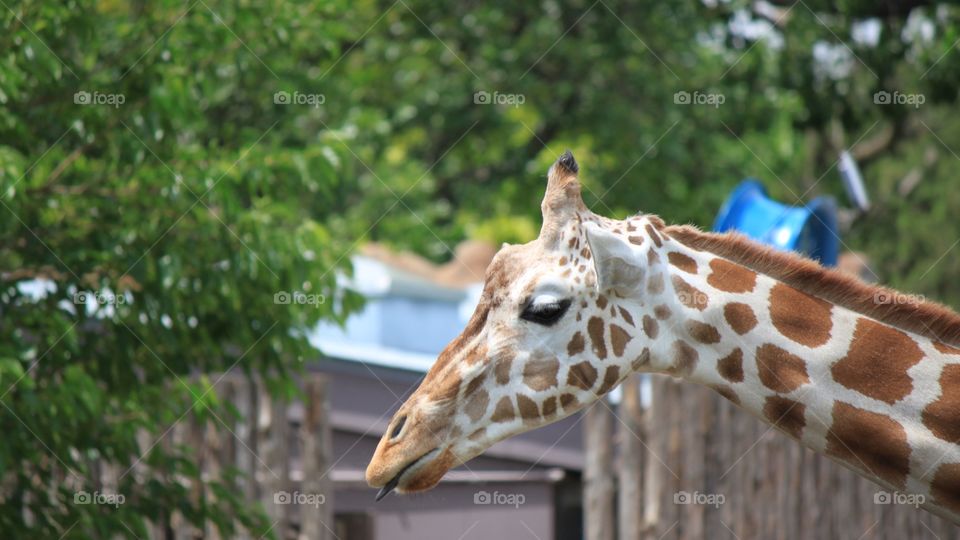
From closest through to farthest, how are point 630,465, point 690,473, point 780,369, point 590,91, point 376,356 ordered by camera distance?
1. point 780,369
2. point 630,465
3. point 690,473
4. point 376,356
5. point 590,91

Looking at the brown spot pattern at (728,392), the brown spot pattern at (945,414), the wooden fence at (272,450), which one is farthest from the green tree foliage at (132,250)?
the brown spot pattern at (945,414)

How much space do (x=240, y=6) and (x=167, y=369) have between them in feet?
5.29

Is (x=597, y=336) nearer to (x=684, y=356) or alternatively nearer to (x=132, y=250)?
(x=684, y=356)

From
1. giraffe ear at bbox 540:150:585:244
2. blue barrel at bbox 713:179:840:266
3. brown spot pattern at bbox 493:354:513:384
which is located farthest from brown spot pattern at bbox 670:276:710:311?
blue barrel at bbox 713:179:840:266

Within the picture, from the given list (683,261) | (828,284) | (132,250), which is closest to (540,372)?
(683,261)

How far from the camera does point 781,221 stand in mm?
7633

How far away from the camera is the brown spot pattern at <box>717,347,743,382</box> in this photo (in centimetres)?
333

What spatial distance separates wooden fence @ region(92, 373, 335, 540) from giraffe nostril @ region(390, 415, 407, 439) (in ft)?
11.9

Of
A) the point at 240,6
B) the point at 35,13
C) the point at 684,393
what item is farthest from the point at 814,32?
the point at 35,13

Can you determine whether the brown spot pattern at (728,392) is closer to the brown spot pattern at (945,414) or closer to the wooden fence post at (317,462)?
the brown spot pattern at (945,414)

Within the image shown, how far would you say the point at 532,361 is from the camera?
3.32 meters

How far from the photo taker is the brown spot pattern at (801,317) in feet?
10.8

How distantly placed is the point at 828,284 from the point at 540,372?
815 millimetres

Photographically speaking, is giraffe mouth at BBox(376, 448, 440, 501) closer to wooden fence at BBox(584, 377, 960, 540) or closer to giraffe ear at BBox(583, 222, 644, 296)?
giraffe ear at BBox(583, 222, 644, 296)
